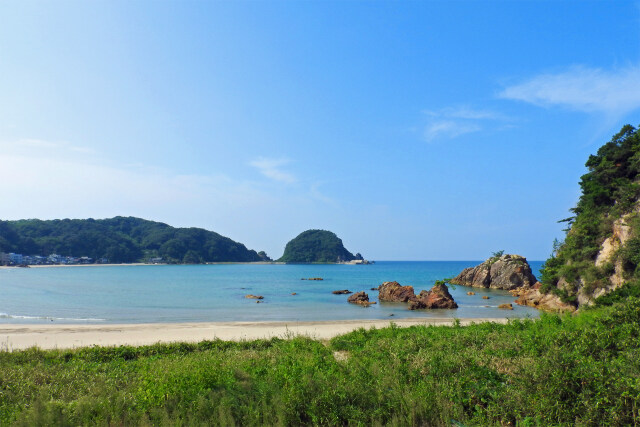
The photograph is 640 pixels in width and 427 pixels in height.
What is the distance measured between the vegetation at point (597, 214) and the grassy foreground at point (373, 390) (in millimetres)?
28577

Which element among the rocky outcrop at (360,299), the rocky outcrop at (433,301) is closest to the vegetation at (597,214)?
the rocky outcrop at (433,301)

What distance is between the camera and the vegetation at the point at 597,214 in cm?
3341

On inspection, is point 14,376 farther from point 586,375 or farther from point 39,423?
point 586,375

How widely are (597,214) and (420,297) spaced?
65.2 feet

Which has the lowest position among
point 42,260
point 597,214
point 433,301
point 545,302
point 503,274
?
point 42,260

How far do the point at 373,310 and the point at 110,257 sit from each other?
7613 inches

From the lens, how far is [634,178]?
3653 centimetres

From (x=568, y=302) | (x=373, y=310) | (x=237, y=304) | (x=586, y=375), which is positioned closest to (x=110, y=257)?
(x=237, y=304)

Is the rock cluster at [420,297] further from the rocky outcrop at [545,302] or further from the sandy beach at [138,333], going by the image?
the sandy beach at [138,333]

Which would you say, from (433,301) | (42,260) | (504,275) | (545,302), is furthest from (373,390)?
(42,260)

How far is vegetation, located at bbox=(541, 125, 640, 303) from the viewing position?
3341 centimetres

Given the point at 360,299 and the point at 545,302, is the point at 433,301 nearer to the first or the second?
the point at 360,299

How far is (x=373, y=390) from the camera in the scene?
25.9ft

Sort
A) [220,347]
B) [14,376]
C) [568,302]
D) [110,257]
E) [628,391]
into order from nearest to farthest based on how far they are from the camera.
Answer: [628,391] < [14,376] < [220,347] < [568,302] < [110,257]
